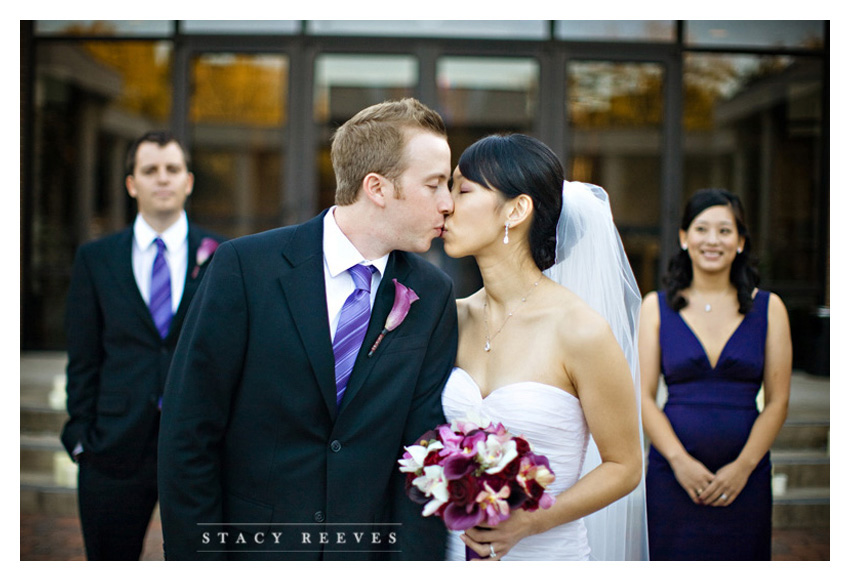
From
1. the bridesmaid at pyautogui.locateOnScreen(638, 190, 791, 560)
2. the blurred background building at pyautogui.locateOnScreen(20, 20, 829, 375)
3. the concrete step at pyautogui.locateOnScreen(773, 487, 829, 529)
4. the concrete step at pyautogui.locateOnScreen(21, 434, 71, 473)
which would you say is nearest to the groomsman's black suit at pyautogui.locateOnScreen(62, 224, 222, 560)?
the concrete step at pyautogui.locateOnScreen(21, 434, 71, 473)

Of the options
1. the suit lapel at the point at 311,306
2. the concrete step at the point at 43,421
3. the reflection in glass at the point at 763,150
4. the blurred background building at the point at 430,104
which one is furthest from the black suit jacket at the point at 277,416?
the reflection in glass at the point at 763,150

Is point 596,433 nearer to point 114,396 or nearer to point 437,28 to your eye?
point 114,396

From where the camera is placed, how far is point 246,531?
8.11 ft

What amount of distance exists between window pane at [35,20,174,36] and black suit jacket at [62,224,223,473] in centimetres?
474

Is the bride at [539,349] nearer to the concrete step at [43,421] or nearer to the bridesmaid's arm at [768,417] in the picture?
the bridesmaid's arm at [768,417]

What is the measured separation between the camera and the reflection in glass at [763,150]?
766cm

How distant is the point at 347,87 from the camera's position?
7.75 meters

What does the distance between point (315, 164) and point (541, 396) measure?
572 cm

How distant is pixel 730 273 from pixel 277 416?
8.07 ft

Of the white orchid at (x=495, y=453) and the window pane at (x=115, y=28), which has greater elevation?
the window pane at (x=115, y=28)

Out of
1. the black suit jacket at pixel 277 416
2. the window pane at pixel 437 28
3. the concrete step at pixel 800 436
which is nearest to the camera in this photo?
the black suit jacket at pixel 277 416

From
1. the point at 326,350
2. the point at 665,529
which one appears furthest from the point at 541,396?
the point at 665,529

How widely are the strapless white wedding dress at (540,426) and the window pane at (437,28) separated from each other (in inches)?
218

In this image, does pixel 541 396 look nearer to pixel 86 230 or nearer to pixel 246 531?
pixel 246 531
